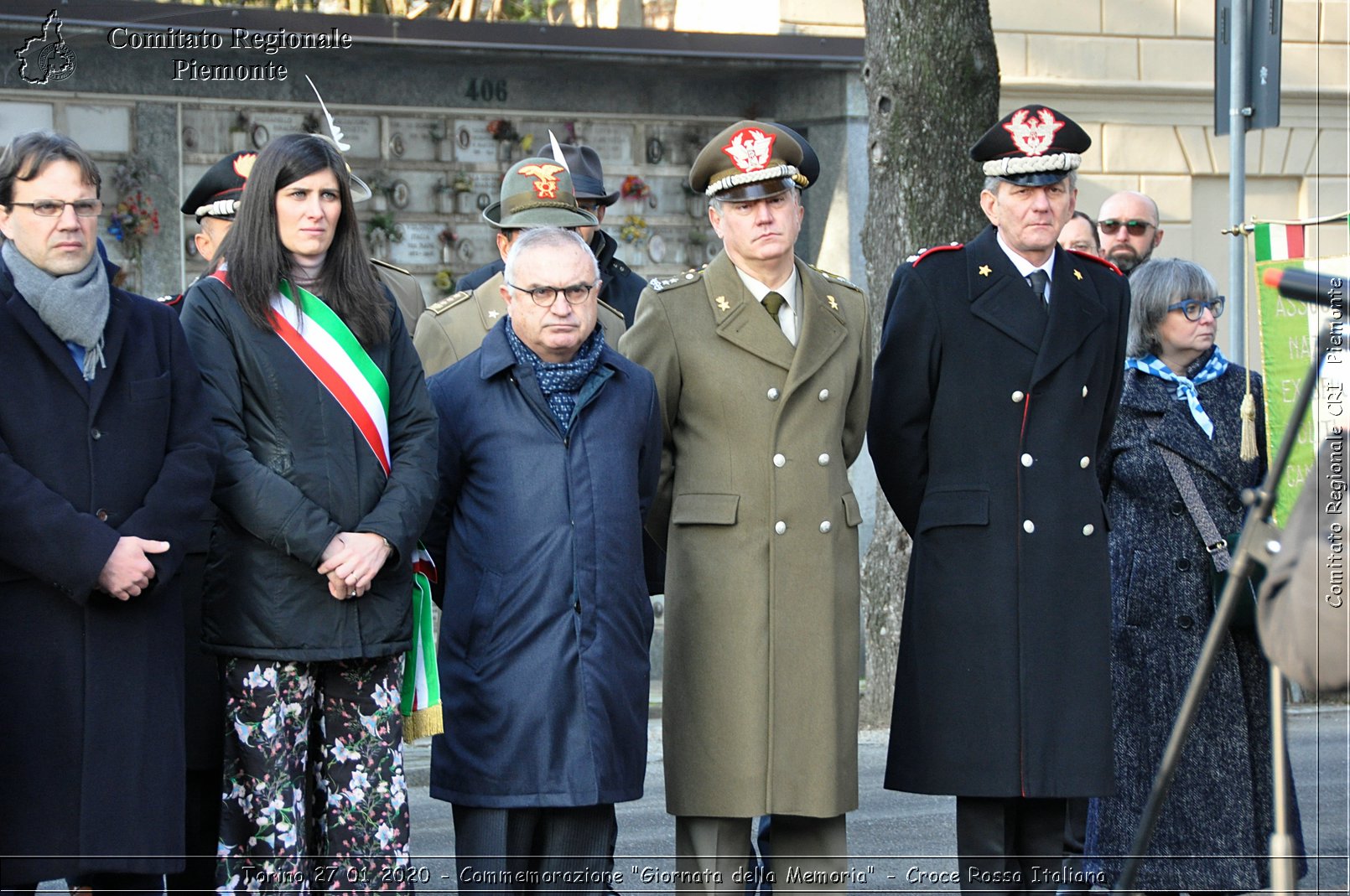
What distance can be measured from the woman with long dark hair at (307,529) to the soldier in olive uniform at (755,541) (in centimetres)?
80

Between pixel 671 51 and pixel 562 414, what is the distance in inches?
311

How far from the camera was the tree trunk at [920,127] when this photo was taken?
29.0 feet

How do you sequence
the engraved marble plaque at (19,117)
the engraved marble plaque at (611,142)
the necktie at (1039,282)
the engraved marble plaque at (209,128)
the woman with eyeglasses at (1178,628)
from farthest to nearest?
the engraved marble plaque at (611,142), the engraved marble plaque at (209,128), the engraved marble plaque at (19,117), the woman with eyeglasses at (1178,628), the necktie at (1039,282)

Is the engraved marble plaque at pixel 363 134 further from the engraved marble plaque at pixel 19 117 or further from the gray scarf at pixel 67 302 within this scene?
the gray scarf at pixel 67 302

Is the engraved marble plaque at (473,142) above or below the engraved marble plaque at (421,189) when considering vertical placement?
above

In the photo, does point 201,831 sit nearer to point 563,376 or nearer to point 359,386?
point 359,386

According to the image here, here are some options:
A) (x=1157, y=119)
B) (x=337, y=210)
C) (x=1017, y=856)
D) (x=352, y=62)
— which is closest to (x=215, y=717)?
(x=337, y=210)

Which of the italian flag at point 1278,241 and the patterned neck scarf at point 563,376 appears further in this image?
the italian flag at point 1278,241

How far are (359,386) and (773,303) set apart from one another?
1.26m

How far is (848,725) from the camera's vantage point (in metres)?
5.03

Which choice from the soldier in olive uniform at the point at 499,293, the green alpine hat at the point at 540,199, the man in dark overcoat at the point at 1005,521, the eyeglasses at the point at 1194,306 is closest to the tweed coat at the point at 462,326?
the soldier in olive uniform at the point at 499,293

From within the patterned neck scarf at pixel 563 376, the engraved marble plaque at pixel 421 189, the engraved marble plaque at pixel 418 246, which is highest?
the engraved marble plaque at pixel 421 189

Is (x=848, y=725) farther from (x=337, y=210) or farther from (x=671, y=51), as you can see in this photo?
(x=671, y=51)

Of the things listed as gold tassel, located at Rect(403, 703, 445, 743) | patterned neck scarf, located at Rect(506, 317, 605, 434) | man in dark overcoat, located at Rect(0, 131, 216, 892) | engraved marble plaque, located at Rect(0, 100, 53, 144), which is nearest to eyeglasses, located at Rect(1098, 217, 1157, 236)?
patterned neck scarf, located at Rect(506, 317, 605, 434)
